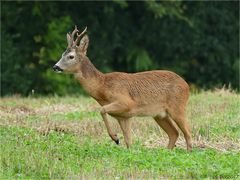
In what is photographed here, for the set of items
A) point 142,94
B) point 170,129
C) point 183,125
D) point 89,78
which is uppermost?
point 89,78

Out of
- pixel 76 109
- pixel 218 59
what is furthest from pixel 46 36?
pixel 76 109

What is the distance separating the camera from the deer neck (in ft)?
49.9

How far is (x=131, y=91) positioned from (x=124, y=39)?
22.7 metres

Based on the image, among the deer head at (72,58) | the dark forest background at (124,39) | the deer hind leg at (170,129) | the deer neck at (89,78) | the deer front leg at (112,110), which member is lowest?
the dark forest background at (124,39)

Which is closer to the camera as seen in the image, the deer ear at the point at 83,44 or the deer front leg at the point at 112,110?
the deer front leg at the point at 112,110

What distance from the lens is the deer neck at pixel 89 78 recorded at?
1520cm

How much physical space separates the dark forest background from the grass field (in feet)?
48.6

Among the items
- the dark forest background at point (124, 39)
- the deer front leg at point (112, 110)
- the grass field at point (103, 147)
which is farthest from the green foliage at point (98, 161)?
the dark forest background at point (124, 39)

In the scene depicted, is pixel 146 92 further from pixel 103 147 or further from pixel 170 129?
pixel 103 147

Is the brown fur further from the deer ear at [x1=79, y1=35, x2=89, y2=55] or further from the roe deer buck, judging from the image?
the deer ear at [x1=79, y1=35, x2=89, y2=55]

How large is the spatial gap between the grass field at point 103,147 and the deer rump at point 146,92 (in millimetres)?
698

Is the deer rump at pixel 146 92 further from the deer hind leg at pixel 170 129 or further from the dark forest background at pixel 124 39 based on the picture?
the dark forest background at pixel 124 39

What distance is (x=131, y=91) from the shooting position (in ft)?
50.4

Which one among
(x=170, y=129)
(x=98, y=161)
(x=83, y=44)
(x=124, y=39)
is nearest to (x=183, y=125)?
(x=170, y=129)
